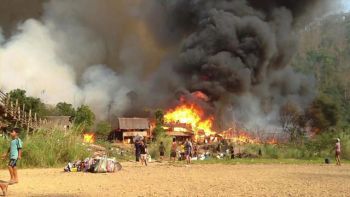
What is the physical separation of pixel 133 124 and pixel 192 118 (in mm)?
6842

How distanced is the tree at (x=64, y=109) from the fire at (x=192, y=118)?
12732mm

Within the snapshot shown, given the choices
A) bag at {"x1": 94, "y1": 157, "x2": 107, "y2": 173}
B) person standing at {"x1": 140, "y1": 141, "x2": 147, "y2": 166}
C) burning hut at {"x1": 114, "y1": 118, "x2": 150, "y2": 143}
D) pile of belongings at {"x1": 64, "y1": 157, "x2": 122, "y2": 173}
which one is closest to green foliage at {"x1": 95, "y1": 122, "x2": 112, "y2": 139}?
burning hut at {"x1": 114, "y1": 118, "x2": 150, "y2": 143}

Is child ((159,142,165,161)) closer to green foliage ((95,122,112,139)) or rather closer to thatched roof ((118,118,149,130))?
thatched roof ((118,118,149,130))

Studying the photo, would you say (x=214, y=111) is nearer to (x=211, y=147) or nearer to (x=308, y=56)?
(x=211, y=147)

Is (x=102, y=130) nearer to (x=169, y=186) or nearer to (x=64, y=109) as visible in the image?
(x=64, y=109)

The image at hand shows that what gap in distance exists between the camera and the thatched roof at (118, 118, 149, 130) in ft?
165

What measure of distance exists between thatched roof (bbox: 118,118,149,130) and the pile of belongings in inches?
1251

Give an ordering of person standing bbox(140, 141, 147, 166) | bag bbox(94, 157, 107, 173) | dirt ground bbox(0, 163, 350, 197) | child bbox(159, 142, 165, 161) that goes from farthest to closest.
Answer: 1. child bbox(159, 142, 165, 161)
2. person standing bbox(140, 141, 147, 166)
3. bag bbox(94, 157, 107, 173)
4. dirt ground bbox(0, 163, 350, 197)

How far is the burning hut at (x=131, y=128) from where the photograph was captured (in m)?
50.5

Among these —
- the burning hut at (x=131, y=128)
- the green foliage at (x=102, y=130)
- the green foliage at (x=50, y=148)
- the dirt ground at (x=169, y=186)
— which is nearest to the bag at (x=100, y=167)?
the dirt ground at (x=169, y=186)

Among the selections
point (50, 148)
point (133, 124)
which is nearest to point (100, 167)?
point (50, 148)

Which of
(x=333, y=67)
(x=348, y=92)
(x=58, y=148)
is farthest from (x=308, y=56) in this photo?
(x=58, y=148)

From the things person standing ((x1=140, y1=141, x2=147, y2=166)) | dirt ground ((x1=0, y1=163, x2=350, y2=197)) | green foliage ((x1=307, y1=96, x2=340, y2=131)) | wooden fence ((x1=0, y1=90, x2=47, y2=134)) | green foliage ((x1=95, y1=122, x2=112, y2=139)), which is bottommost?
dirt ground ((x1=0, y1=163, x2=350, y2=197))

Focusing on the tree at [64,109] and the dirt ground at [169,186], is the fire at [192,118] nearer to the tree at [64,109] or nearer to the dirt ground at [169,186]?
the tree at [64,109]
